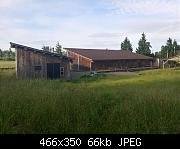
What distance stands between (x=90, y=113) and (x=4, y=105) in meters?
2.19

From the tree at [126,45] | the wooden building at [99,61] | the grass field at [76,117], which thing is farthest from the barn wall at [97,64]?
the grass field at [76,117]

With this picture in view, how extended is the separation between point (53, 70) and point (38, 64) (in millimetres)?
2104

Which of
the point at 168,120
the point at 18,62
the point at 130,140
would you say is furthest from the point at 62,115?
the point at 18,62

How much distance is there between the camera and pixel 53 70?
3738 cm

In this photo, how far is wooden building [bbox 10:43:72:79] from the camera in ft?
117

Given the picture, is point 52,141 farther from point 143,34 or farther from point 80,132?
point 143,34

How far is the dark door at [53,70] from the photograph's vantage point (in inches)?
1460

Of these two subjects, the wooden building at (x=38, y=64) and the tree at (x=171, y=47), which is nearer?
the wooden building at (x=38, y=64)

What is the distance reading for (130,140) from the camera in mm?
5508

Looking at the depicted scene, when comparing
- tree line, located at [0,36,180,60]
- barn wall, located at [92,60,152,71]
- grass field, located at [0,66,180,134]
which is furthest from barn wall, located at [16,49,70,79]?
tree line, located at [0,36,180,60]

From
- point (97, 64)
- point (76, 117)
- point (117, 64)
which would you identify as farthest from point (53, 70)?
point (76, 117)

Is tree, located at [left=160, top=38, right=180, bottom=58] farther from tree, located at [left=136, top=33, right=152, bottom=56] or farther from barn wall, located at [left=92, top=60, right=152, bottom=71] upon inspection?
barn wall, located at [left=92, top=60, right=152, bottom=71]

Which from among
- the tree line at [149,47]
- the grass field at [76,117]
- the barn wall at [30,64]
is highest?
the tree line at [149,47]

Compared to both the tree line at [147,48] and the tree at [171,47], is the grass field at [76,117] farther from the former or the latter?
the tree at [171,47]
